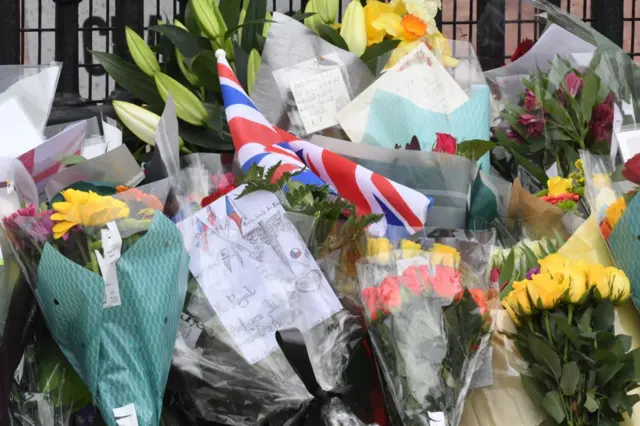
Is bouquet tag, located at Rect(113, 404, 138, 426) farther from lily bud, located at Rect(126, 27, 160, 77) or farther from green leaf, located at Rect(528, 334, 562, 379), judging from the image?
lily bud, located at Rect(126, 27, 160, 77)

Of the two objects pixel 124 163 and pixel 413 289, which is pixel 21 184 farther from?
pixel 413 289

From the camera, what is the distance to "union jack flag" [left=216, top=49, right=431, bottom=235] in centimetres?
154

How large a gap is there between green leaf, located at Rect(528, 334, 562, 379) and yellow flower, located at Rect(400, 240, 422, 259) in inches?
7.4

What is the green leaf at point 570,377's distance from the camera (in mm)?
1235

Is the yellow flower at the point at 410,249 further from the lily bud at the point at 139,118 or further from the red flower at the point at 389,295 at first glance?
the lily bud at the point at 139,118

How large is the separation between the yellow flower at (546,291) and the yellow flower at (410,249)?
161mm

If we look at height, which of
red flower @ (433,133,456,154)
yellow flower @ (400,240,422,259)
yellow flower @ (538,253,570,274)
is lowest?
yellow flower @ (538,253,570,274)

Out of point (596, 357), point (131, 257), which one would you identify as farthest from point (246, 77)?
point (596, 357)

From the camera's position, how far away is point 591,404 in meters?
1.23

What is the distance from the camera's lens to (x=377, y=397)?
4.36 feet

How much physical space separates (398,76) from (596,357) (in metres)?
0.77

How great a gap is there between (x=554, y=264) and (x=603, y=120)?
59cm

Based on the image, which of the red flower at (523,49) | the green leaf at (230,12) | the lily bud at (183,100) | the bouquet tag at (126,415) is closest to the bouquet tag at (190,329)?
the bouquet tag at (126,415)

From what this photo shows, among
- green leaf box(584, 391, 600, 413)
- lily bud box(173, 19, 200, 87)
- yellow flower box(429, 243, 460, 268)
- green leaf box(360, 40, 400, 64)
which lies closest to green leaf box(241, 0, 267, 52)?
lily bud box(173, 19, 200, 87)
